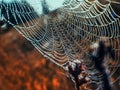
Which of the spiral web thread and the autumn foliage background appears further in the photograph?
the autumn foliage background

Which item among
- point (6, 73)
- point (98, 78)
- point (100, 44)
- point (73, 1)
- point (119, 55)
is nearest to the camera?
point (100, 44)

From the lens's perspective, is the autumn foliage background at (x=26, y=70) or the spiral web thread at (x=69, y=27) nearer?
the spiral web thread at (x=69, y=27)

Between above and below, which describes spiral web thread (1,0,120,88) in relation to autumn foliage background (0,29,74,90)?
above

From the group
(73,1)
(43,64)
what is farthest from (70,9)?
(43,64)

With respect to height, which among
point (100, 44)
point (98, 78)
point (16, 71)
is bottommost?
point (16, 71)

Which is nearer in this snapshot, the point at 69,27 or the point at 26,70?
the point at 69,27

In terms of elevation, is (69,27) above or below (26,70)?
above

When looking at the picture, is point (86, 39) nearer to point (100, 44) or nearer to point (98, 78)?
point (98, 78)

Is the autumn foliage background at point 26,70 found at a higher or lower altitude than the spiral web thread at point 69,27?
lower
